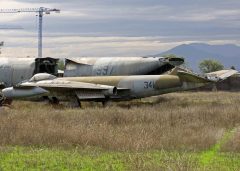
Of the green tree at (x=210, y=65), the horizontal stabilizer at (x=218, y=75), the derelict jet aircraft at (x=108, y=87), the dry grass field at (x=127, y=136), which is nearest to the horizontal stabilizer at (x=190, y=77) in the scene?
the derelict jet aircraft at (x=108, y=87)

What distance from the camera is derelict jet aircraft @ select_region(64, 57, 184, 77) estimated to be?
31.2 metres

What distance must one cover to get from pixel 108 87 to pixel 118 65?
3944mm

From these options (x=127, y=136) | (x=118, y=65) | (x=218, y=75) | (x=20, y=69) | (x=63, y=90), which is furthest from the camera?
(x=20, y=69)

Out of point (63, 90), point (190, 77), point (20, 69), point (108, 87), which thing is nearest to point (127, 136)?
point (108, 87)

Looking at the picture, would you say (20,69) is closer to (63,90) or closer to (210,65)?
(63,90)

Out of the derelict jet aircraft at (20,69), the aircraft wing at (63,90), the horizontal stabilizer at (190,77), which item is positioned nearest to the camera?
the horizontal stabilizer at (190,77)

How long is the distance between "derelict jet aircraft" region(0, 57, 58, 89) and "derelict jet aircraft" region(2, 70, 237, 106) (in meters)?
3.62

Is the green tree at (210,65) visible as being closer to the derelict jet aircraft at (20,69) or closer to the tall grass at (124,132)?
the derelict jet aircraft at (20,69)

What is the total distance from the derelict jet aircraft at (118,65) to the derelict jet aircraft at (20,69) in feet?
6.69

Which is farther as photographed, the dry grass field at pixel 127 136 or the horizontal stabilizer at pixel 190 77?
the horizontal stabilizer at pixel 190 77

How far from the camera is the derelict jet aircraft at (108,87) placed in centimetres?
2836

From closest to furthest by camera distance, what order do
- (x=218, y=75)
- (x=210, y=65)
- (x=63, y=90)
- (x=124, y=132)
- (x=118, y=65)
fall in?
(x=124, y=132) < (x=63, y=90) < (x=118, y=65) < (x=218, y=75) < (x=210, y=65)

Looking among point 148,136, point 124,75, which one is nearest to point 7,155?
→ point 148,136

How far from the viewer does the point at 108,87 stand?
1120 inches
